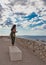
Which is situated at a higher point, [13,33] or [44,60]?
[13,33]

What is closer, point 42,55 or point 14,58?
point 14,58

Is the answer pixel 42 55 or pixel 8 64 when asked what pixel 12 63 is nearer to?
pixel 8 64

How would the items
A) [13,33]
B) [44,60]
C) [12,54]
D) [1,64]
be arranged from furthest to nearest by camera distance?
[13,33], [44,60], [12,54], [1,64]

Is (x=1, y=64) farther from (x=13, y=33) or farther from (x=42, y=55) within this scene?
(x=13, y=33)

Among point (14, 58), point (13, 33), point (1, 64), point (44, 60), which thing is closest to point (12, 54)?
point (14, 58)

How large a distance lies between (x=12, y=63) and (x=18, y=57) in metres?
0.54

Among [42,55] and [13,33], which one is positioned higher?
[13,33]

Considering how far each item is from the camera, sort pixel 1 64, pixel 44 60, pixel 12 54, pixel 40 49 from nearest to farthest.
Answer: pixel 1 64 → pixel 12 54 → pixel 44 60 → pixel 40 49

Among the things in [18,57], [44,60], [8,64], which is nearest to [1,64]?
[8,64]

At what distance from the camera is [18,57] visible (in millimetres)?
9711

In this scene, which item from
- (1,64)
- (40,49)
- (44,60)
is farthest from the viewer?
(40,49)

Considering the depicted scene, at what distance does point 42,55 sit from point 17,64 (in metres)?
2.07

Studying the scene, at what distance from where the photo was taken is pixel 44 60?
10.3 meters

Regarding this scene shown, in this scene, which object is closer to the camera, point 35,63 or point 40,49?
point 35,63
